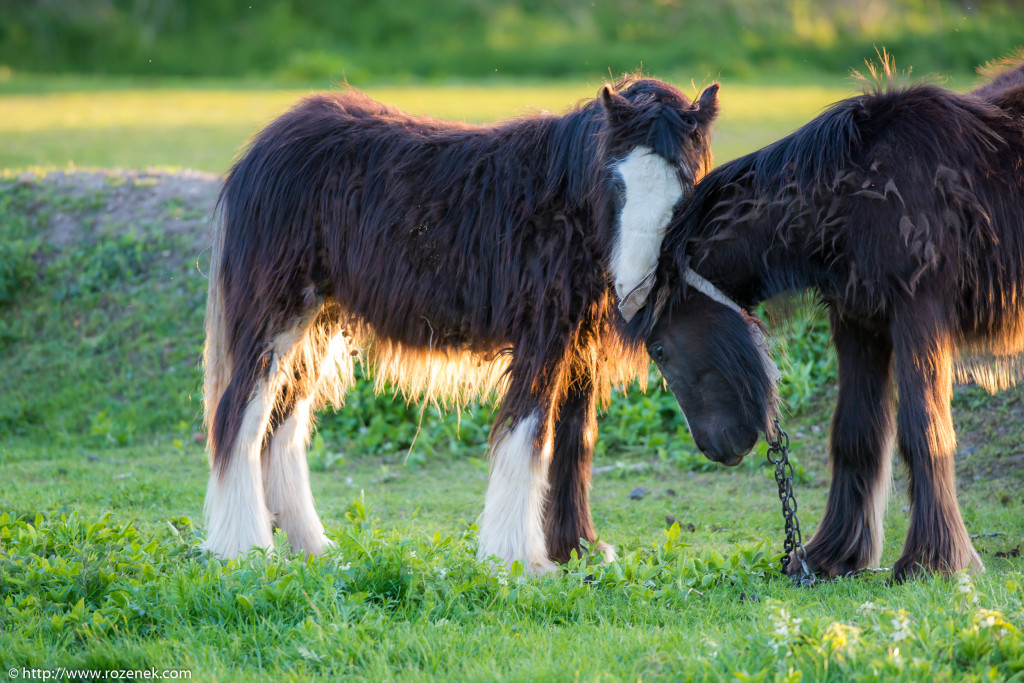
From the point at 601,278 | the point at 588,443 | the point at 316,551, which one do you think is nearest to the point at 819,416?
the point at 588,443

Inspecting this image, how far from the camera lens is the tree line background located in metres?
22.8

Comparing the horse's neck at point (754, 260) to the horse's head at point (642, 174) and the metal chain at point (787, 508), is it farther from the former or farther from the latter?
the metal chain at point (787, 508)

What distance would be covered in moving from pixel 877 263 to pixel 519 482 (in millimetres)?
1829

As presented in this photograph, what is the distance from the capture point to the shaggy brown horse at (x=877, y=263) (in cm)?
386

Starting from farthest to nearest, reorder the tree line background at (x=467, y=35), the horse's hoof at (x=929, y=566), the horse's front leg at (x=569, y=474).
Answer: the tree line background at (x=467, y=35) < the horse's front leg at (x=569, y=474) < the horse's hoof at (x=929, y=566)

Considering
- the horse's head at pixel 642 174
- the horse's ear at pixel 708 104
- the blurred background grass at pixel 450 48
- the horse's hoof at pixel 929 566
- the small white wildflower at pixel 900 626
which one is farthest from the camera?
the blurred background grass at pixel 450 48

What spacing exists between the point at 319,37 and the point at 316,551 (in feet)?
73.7

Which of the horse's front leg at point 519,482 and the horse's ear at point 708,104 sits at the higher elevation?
the horse's ear at point 708,104

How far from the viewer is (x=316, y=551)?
491 cm

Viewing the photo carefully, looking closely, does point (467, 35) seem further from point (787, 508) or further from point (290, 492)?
point (787, 508)

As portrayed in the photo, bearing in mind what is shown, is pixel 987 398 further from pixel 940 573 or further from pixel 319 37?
pixel 319 37

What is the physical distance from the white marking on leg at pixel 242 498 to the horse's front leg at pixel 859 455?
8.62 ft

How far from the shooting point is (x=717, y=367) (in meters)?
4.07

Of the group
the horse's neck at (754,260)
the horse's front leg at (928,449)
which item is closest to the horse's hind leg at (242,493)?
the horse's neck at (754,260)
